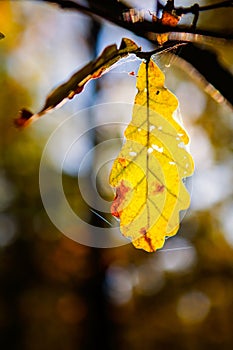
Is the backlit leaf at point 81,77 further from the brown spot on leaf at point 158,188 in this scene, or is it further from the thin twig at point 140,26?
the brown spot on leaf at point 158,188

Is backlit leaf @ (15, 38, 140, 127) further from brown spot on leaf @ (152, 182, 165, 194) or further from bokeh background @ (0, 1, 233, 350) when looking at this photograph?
bokeh background @ (0, 1, 233, 350)

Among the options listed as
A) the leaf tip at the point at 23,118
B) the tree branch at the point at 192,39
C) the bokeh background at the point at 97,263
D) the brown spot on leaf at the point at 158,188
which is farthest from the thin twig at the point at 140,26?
the bokeh background at the point at 97,263

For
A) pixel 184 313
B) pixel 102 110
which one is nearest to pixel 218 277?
pixel 184 313

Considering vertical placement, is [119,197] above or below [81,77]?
below

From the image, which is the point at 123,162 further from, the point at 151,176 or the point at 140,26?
the point at 140,26

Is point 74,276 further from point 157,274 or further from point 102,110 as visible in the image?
point 102,110

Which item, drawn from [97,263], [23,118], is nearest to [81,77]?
[23,118]

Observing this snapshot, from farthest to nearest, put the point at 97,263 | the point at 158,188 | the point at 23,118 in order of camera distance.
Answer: the point at 97,263 → the point at 158,188 → the point at 23,118

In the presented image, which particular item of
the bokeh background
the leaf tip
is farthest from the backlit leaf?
the bokeh background
